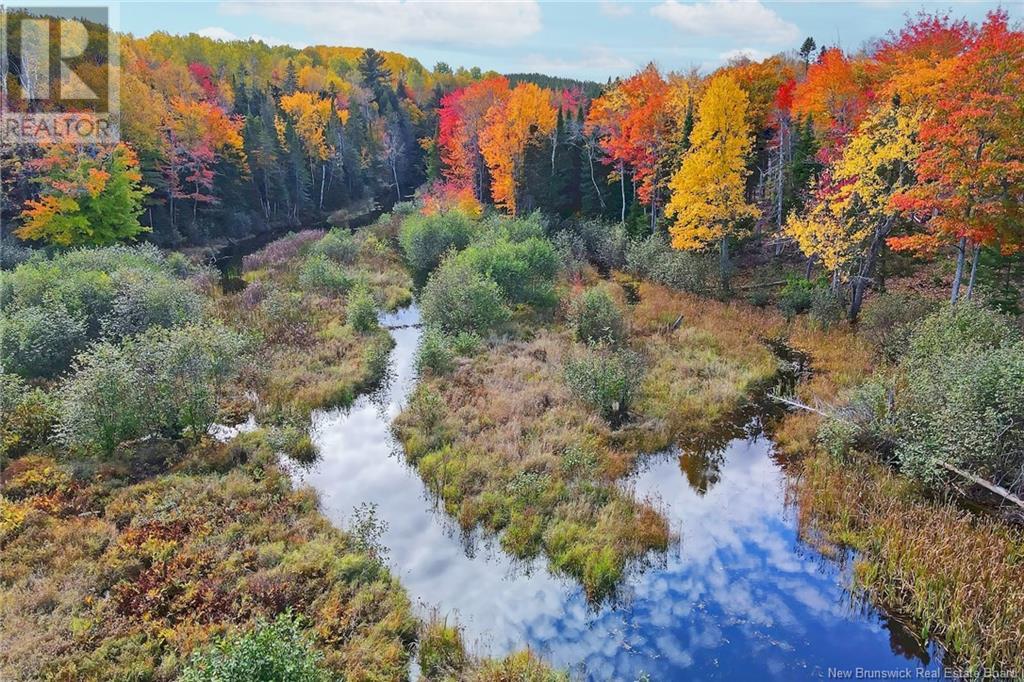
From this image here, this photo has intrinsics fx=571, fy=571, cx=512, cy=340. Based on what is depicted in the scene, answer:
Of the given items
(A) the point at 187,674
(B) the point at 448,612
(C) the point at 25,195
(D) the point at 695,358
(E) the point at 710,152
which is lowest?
(B) the point at 448,612

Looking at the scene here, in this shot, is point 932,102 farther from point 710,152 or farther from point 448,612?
point 448,612

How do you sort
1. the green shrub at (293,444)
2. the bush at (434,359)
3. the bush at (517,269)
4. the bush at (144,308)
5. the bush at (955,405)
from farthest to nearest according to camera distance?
1. the bush at (517,269)
2. the bush at (434,359)
3. the bush at (144,308)
4. the green shrub at (293,444)
5. the bush at (955,405)

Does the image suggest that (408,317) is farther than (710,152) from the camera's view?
Yes

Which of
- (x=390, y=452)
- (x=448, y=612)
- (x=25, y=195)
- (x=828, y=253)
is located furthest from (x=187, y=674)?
(x=25, y=195)

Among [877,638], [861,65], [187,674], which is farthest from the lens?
[861,65]

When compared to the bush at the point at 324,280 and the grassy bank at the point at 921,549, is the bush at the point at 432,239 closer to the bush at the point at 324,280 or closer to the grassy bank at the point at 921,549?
the bush at the point at 324,280

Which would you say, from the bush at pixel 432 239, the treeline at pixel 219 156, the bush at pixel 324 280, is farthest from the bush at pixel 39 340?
the bush at pixel 432 239
